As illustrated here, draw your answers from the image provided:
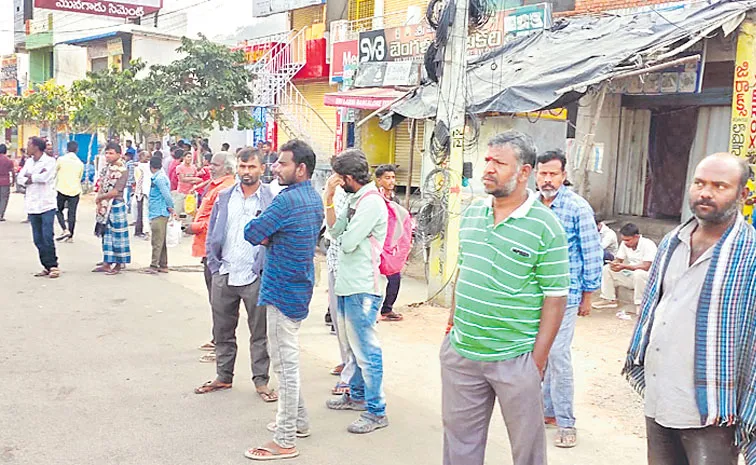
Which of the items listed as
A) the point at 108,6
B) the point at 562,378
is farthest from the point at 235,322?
the point at 108,6

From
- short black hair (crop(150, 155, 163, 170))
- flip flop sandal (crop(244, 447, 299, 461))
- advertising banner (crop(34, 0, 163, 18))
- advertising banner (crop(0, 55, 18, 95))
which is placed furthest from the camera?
advertising banner (crop(0, 55, 18, 95))

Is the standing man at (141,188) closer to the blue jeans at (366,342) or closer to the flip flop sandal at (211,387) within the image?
the flip flop sandal at (211,387)

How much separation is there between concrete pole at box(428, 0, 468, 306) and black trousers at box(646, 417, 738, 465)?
5.57 m

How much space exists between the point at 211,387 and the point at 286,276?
5.31 feet

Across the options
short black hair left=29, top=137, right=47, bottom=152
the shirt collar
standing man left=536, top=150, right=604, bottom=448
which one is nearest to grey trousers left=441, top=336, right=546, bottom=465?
the shirt collar

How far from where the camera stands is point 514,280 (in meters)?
3.25

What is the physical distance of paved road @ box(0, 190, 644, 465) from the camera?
465cm

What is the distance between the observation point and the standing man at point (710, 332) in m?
2.87

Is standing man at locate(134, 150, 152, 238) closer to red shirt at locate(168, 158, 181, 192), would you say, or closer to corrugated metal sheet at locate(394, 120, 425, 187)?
red shirt at locate(168, 158, 181, 192)

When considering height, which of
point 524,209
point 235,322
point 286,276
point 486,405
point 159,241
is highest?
point 524,209

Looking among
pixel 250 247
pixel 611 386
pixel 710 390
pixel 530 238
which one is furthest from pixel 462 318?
pixel 611 386

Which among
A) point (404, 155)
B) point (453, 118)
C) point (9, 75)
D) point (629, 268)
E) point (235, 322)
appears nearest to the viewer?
point (235, 322)

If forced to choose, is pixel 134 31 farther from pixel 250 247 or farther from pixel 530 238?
pixel 530 238

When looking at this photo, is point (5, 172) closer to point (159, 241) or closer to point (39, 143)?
point (39, 143)
